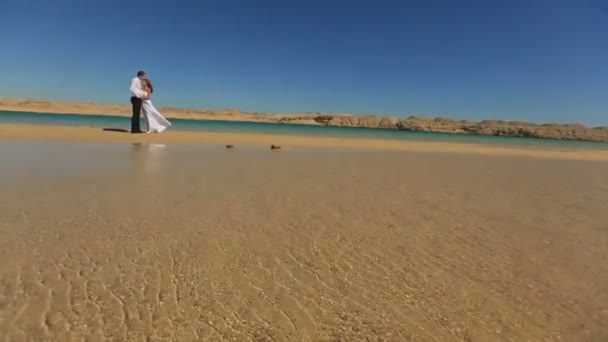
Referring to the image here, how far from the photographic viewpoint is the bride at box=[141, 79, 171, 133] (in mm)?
16562

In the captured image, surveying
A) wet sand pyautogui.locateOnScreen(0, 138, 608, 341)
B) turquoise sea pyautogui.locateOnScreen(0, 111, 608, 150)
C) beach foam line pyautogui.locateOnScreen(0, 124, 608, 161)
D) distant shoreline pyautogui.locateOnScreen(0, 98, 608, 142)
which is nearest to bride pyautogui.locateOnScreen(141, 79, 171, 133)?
beach foam line pyautogui.locateOnScreen(0, 124, 608, 161)

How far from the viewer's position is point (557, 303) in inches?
111

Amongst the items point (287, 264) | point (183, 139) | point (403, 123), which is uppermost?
point (403, 123)

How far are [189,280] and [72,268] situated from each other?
0.92m

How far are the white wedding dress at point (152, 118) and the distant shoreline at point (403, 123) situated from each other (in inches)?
2664

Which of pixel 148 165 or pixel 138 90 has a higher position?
pixel 138 90

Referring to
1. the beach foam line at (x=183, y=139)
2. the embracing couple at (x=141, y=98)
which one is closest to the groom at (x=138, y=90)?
the embracing couple at (x=141, y=98)

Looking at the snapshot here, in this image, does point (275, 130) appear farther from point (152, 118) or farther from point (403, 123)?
point (403, 123)

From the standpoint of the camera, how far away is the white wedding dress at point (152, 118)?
664 inches

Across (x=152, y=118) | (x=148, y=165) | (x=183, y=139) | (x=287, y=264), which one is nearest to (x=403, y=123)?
(x=152, y=118)

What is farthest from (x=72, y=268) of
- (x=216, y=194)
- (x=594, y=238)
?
(x=594, y=238)

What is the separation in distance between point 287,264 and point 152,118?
53.7 ft

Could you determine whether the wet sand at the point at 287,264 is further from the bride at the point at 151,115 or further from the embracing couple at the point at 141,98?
the bride at the point at 151,115

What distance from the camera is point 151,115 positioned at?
1758 centimetres
